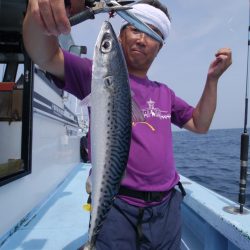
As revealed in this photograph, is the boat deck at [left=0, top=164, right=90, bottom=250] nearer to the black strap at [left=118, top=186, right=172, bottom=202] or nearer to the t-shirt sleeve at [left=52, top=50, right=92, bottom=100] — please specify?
the black strap at [left=118, top=186, right=172, bottom=202]

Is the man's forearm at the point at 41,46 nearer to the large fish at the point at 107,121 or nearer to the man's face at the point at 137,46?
the large fish at the point at 107,121

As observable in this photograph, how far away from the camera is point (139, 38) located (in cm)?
197

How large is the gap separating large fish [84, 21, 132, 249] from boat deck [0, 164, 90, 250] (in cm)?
161

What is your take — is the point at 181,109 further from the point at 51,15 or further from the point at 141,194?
the point at 51,15

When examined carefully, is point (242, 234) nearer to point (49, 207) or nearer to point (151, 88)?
point (151, 88)

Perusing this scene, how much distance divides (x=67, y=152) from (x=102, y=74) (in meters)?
5.14

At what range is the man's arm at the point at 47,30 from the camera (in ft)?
3.64

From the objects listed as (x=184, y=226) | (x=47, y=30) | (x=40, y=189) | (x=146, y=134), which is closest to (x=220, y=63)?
(x=146, y=134)

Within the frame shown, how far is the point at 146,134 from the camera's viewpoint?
197 centimetres

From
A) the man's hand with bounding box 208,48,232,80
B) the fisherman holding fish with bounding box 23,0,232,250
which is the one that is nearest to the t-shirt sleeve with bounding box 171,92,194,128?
the fisherman holding fish with bounding box 23,0,232,250

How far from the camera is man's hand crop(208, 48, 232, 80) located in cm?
208

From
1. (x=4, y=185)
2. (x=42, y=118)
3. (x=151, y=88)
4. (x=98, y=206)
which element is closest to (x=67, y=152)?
(x=42, y=118)

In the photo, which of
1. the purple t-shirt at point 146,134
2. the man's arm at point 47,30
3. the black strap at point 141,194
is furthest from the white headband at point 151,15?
the black strap at point 141,194

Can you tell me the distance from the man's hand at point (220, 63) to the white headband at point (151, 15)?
15.7 inches
